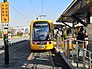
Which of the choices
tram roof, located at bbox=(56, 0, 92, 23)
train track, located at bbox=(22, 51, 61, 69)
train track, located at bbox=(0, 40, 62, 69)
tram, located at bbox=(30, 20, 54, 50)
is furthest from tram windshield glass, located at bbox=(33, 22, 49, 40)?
train track, located at bbox=(22, 51, 61, 69)

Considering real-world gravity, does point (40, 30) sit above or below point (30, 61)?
above

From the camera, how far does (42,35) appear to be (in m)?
27.1

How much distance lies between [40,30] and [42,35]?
0.55 metres

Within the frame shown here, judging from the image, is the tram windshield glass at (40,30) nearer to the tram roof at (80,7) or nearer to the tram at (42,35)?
the tram at (42,35)

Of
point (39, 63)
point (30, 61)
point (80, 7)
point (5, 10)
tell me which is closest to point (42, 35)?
point (30, 61)

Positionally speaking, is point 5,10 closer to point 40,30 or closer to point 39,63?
point 39,63

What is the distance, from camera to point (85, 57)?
10781 millimetres

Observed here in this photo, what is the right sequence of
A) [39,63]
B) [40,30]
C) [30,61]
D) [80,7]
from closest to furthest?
[39,63] → [80,7] → [30,61] → [40,30]

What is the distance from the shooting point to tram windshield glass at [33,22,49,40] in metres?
27.1

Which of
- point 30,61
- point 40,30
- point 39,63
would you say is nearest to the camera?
point 39,63

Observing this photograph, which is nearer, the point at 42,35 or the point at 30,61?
the point at 30,61

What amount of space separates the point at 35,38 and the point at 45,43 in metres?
1.07

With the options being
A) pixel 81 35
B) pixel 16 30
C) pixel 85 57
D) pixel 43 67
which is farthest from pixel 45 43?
pixel 16 30

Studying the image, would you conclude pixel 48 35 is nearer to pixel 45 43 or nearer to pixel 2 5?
pixel 45 43
